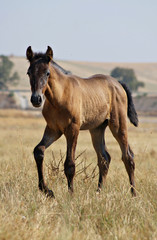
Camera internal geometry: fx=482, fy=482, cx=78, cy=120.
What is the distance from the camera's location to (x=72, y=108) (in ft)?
24.4

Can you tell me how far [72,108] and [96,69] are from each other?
140883 millimetres

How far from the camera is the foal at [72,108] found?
7.10 metres

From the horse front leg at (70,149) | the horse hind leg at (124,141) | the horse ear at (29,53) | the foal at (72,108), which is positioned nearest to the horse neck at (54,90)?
the foal at (72,108)

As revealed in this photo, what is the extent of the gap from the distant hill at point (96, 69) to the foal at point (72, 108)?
11132cm

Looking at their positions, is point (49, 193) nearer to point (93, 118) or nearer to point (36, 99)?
point (36, 99)

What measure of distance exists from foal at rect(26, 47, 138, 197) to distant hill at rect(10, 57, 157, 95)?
111 m

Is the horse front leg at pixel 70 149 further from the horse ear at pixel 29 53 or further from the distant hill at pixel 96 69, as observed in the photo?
the distant hill at pixel 96 69

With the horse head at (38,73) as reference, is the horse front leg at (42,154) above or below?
below

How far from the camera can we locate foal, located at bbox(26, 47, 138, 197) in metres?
7.10

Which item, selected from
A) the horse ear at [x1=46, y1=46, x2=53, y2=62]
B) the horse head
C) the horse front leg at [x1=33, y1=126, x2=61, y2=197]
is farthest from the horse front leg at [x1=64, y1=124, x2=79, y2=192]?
the horse ear at [x1=46, y1=46, x2=53, y2=62]

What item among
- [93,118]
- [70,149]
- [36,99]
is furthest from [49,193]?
[93,118]

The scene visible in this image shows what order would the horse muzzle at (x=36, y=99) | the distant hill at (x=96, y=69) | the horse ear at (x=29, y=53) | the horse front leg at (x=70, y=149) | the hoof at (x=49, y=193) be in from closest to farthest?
the horse muzzle at (x=36, y=99)
the hoof at (x=49, y=193)
the horse ear at (x=29, y=53)
the horse front leg at (x=70, y=149)
the distant hill at (x=96, y=69)

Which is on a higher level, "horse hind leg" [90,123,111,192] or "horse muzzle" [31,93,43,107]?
"horse muzzle" [31,93,43,107]

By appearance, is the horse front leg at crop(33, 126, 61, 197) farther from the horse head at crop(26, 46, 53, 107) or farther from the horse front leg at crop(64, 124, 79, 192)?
the horse head at crop(26, 46, 53, 107)
